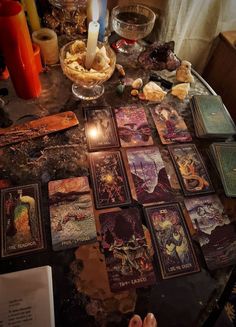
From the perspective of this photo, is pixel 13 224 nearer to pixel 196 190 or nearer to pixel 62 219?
pixel 62 219

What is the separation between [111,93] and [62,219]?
1.68 ft

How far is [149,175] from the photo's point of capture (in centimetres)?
78

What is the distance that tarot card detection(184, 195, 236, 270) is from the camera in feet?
2.17

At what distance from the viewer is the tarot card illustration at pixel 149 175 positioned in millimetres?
745

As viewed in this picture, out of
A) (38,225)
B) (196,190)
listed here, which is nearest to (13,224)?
(38,225)

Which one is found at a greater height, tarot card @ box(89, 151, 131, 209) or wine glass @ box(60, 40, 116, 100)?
wine glass @ box(60, 40, 116, 100)

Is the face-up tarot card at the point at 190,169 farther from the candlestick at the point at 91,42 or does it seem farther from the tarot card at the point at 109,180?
the candlestick at the point at 91,42

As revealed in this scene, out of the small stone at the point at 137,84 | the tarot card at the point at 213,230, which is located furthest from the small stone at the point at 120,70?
the tarot card at the point at 213,230

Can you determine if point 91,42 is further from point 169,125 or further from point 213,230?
point 213,230

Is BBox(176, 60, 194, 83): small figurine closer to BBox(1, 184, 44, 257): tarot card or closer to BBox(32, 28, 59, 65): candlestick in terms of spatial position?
BBox(32, 28, 59, 65): candlestick

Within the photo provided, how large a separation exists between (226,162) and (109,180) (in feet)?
1.21

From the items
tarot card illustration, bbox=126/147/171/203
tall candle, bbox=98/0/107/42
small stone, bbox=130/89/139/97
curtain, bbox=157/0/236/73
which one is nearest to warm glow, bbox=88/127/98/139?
tarot card illustration, bbox=126/147/171/203

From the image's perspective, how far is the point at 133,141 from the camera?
2.79 feet

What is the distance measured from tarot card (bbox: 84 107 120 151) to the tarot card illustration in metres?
0.07
